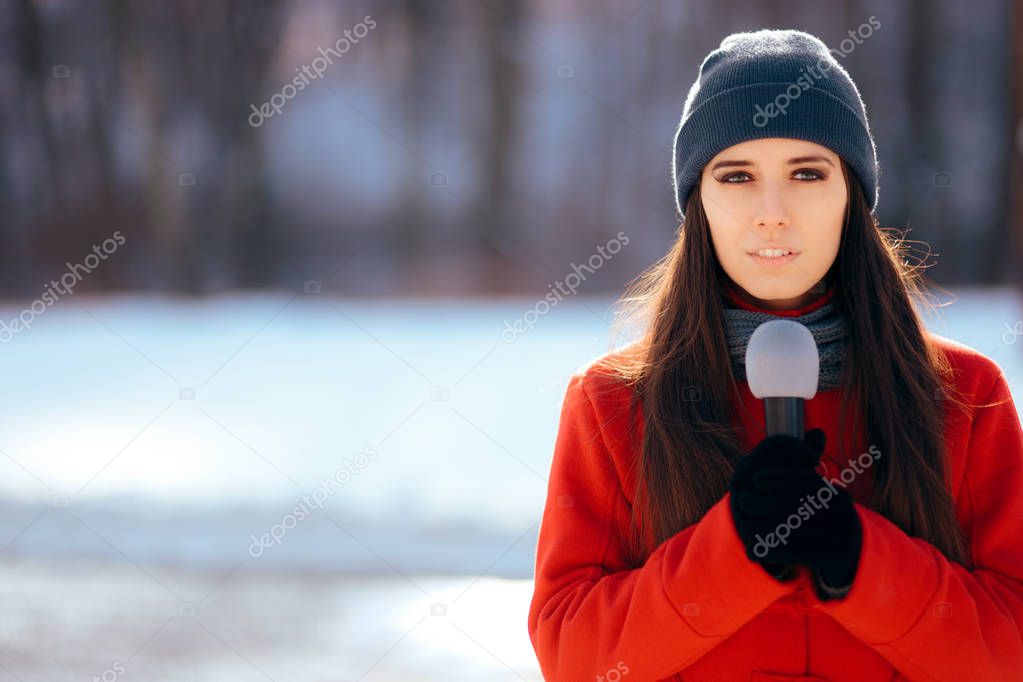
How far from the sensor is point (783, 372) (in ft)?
3.15

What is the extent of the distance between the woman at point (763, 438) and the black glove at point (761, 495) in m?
0.03

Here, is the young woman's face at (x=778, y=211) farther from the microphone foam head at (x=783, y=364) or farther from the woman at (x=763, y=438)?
the microphone foam head at (x=783, y=364)

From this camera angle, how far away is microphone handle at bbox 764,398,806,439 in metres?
0.97

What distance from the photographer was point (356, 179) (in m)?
5.39

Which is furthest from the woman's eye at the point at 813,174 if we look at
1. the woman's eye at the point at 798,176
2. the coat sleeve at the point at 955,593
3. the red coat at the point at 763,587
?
the coat sleeve at the point at 955,593

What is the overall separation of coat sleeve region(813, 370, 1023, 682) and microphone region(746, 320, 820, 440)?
0.16m

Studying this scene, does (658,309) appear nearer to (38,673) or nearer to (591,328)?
(38,673)

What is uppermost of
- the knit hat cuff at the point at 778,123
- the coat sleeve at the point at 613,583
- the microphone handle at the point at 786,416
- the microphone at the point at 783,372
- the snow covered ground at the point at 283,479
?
the knit hat cuff at the point at 778,123

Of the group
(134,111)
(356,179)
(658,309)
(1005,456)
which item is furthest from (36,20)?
(1005,456)

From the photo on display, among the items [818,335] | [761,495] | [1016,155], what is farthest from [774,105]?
[1016,155]

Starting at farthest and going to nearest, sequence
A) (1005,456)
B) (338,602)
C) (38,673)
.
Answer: (338,602)
(38,673)
(1005,456)

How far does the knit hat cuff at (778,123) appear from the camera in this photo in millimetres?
1229

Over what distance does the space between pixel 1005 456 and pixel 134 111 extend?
5.22 metres

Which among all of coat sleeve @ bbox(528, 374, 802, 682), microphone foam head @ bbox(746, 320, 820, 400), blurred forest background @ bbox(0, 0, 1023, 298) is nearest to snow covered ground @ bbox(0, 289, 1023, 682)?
blurred forest background @ bbox(0, 0, 1023, 298)
